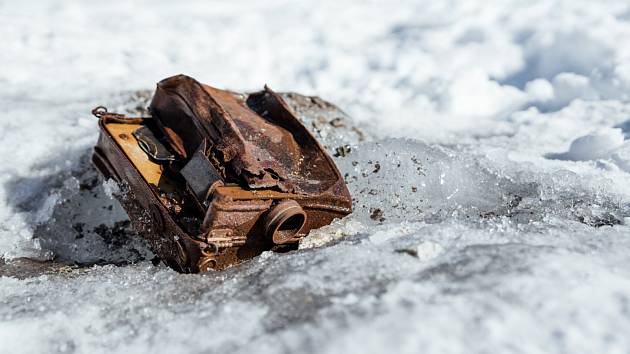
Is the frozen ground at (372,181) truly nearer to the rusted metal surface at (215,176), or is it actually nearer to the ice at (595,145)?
the ice at (595,145)

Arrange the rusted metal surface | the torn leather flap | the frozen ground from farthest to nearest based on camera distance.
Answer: the torn leather flap
the rusted metal surface
the frozen ground

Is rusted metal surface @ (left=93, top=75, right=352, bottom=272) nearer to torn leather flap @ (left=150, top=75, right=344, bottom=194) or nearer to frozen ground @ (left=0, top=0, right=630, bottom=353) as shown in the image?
torn leather flap @ (left=150, top=75, right=344, bottom=194)

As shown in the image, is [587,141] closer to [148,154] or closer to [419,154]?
[419,154]

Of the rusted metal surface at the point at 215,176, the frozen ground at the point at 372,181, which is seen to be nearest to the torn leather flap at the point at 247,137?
the rusted metal surface at the point at 215,176

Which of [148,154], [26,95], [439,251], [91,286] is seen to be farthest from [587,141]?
[26,95]

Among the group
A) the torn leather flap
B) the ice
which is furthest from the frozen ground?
the torn leather flap

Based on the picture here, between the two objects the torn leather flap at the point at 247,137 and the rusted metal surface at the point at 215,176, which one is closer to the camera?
the rusted metal surface at the point at 215,176

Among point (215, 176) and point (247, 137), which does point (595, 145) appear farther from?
point (215, 176)
